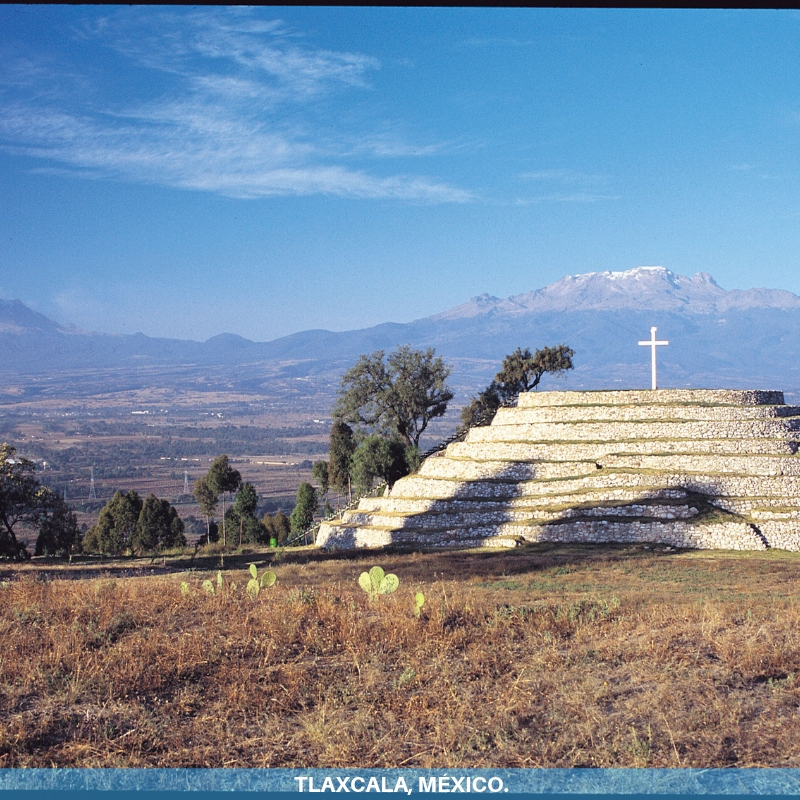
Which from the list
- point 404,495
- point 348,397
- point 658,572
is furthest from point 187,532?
point 658,572

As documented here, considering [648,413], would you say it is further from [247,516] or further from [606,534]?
[247,516]

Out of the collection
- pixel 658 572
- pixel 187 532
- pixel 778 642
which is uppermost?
pixel 778 642

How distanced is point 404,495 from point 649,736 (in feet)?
97.4

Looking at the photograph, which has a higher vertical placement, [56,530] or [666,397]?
[666,397]

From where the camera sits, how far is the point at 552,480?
31.6 m

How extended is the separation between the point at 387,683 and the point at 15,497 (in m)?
37.7

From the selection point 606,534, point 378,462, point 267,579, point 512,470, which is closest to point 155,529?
point 378,462

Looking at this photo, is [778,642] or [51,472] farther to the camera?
[51,472]

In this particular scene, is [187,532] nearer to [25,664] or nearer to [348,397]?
[348,397]

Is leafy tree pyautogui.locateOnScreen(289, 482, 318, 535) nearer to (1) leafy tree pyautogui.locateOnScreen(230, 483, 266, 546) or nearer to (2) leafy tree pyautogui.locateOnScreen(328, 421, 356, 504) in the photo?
(2) leafy tree pyautogui.locateOnScreen(328, 421, 356, 504)

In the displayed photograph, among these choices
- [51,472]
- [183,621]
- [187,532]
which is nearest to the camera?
[183,621]

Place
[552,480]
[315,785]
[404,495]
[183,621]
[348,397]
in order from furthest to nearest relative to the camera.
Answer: [348,397] < [404,495] < [552,480] < [183,621] < [315,785]

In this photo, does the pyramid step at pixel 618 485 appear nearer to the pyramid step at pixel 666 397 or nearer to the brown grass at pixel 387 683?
the pyramid step at pixel 666 397

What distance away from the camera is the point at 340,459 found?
168ft
